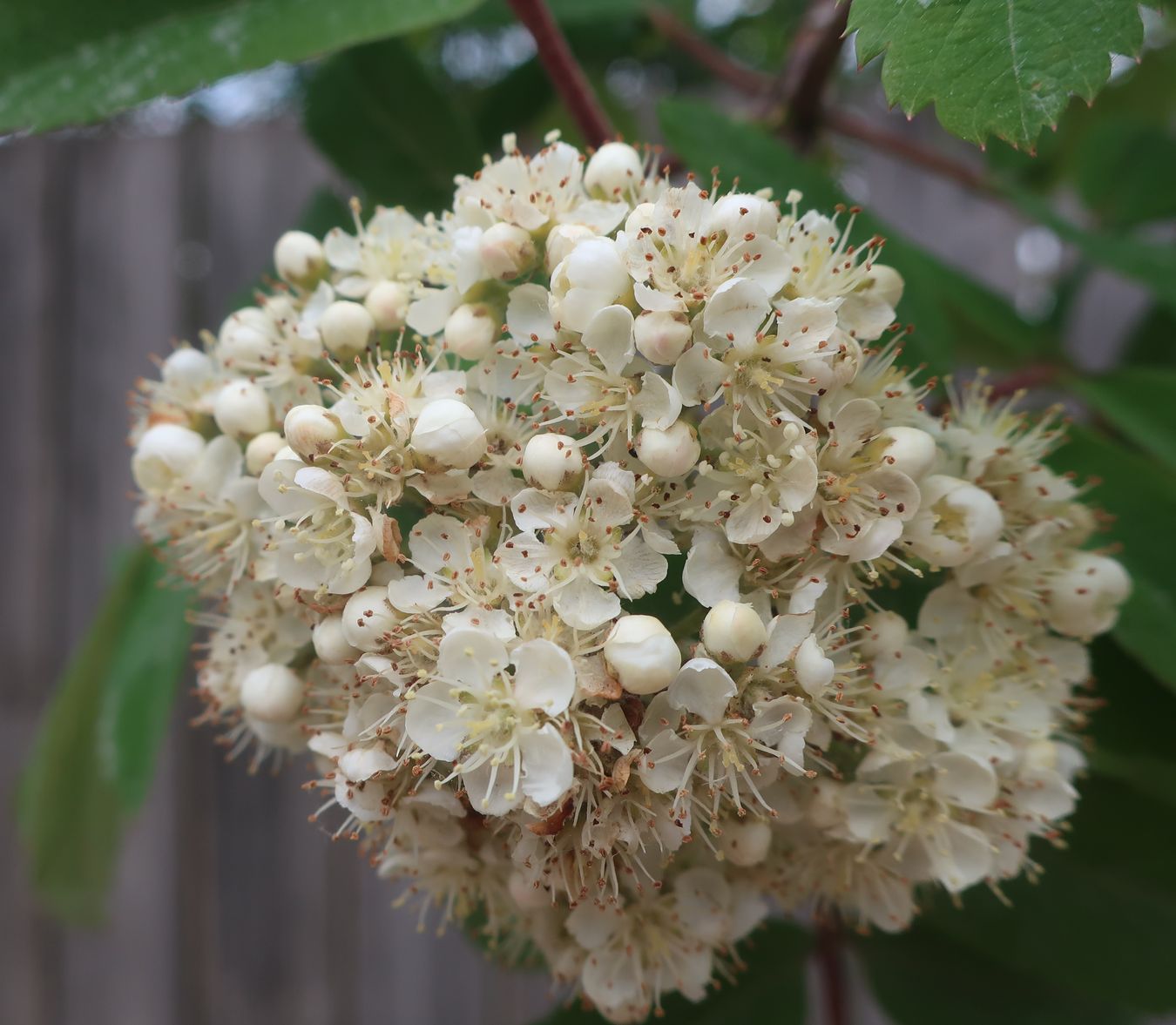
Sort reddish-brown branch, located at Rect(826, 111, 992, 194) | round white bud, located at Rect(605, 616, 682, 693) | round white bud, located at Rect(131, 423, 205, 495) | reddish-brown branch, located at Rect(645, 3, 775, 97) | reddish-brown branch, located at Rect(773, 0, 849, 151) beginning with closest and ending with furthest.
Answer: round white bud, located at Rect(605, 616, 682, 693) < round white bud, located at Rect(131, 423, 205, 495) < reddish-brown branch, located at Rect(773, 0, 849, 151) < reddish-brown branch, located at Rect(826, 111, 992, 194) < reddish-brown branch, located at Rect(645, 3, 775, 97)

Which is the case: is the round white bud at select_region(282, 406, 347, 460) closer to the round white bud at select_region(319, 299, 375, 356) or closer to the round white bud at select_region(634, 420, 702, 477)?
the round white bud at select_region(319, 299, 375, 356)

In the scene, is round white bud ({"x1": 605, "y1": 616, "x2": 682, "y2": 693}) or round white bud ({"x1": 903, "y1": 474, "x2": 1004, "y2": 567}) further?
round white bud ({"x1": 903, "y1": 474, "x2": 1004, "y2": 567})

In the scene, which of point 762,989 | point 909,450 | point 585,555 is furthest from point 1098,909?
point 585,555

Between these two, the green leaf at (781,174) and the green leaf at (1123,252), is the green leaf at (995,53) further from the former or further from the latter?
the green leaf at (1123,252)

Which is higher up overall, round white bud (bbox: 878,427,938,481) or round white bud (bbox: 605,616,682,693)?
round white bud (bbox: 878,427,938,481)

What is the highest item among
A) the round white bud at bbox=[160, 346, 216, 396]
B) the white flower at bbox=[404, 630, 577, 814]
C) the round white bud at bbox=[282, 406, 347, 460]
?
the round white bud at bbox=[160, 346, 216, 396]

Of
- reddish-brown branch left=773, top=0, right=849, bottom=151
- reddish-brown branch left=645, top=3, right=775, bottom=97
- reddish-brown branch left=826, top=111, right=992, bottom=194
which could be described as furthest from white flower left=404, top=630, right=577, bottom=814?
reddish-brown branch left=645, top=3, right=775, bottom=97

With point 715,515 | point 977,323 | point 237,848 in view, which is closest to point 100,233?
point 237,848

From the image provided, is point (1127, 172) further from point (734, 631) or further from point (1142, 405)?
point (734, 631)
